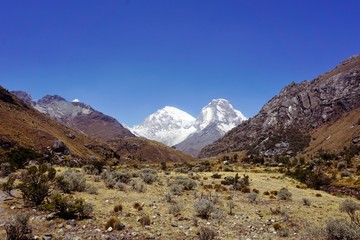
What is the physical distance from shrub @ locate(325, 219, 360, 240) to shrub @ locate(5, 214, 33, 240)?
38.2 feet

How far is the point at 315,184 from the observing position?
124ft

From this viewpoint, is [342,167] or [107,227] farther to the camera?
[342,167]

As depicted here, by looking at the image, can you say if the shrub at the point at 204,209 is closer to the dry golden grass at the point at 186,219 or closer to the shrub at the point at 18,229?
the dry golden grass at the point at 186,219

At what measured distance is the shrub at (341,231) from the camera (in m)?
10.7

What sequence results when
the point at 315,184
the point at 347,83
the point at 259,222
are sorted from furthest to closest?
1. the point at 347,83
2. the point at 315,184
3. the point at 259,222

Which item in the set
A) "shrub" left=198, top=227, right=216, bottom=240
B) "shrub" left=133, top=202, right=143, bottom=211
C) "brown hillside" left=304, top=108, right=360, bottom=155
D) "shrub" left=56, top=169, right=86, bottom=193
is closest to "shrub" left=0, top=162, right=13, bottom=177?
"shrub" left=56, top=169, right=86, bottom=193

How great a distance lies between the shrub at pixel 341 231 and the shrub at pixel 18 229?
11650mm

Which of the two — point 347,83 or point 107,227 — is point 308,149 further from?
point 107,227

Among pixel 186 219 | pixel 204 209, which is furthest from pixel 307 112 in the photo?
pixel 186 219

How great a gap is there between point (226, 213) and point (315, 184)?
79.9 ft

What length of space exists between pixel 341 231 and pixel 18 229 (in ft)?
40.5

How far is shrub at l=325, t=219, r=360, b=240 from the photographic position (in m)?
10.7

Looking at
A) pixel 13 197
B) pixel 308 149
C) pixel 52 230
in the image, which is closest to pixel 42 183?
pixel 13 197

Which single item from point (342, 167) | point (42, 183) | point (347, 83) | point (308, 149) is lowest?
point (42, 183)
